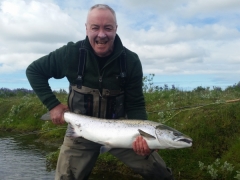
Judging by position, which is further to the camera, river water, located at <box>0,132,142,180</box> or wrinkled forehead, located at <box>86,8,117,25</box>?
river water, located at <box>0,132,142,180</box>

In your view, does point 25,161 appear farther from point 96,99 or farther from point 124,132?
→ point 124,132

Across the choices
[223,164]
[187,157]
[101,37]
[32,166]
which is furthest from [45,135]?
[101,37]

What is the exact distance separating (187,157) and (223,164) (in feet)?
2.42

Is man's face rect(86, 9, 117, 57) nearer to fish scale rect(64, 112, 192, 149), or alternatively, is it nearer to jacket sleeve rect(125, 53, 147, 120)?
jacket sleeve rect(125, 53, 147, 120)

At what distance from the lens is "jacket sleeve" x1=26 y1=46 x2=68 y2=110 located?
532cm

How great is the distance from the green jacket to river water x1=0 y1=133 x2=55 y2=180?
276 cm

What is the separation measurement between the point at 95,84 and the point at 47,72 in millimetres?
780

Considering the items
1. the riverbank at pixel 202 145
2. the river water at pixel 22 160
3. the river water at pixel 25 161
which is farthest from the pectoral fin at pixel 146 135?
the river water at pixel 22 160

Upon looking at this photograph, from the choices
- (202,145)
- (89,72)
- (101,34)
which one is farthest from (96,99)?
(202,145)

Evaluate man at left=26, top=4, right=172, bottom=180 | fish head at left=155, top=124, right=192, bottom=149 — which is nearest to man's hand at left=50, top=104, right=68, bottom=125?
man at left=26, top=4, right=172, bottom=180

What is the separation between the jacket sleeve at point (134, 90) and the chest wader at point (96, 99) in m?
0.10

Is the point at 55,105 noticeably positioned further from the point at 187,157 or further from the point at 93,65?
the point at 187,157

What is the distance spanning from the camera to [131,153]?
5297 millimetres

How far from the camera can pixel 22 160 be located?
8938mm
